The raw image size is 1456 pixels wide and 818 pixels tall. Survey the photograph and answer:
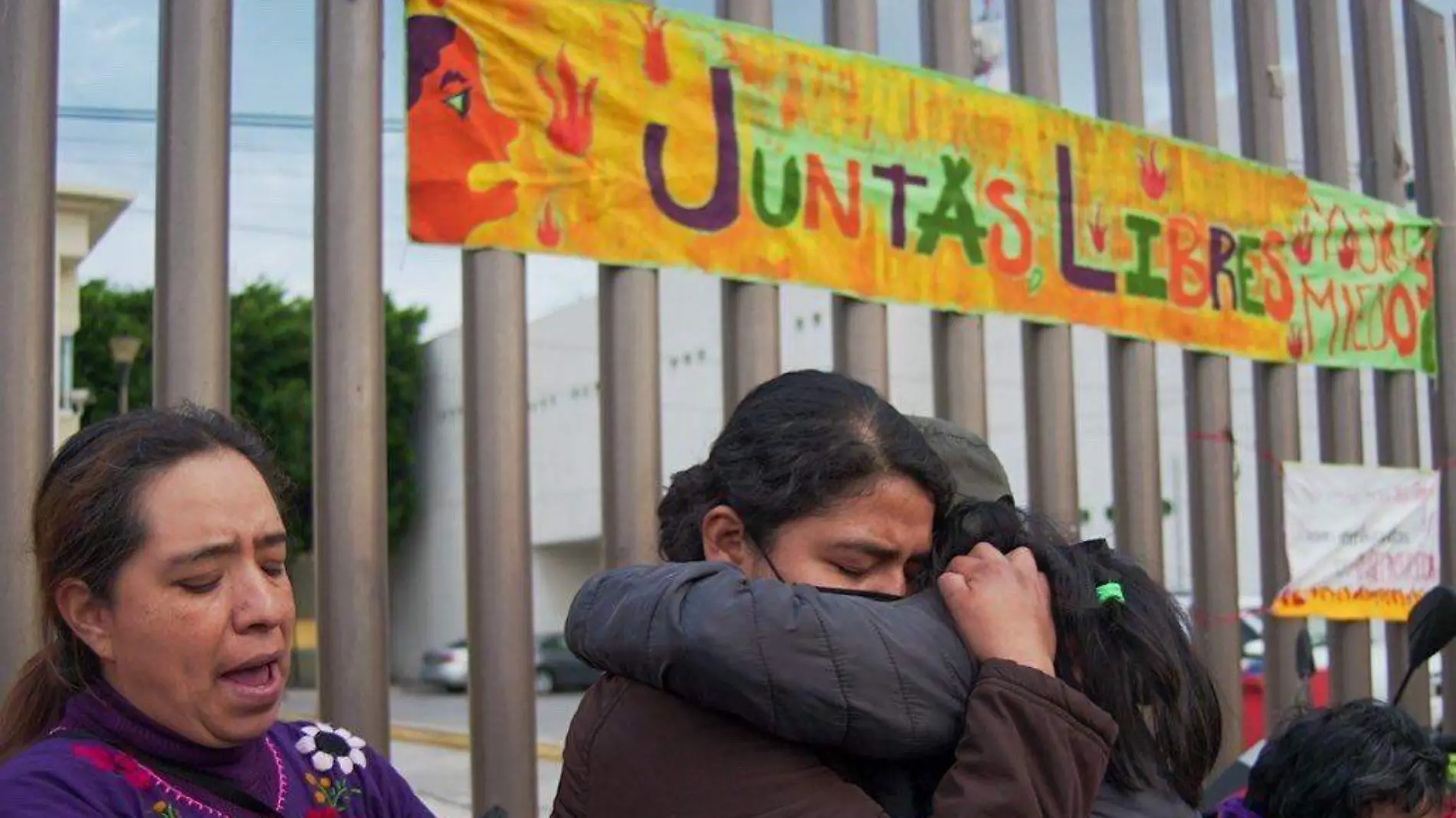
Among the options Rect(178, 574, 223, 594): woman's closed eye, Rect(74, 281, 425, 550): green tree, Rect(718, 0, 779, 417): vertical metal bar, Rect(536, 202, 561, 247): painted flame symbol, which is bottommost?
Rect(178, 574, 223, 594): woman's closed eye

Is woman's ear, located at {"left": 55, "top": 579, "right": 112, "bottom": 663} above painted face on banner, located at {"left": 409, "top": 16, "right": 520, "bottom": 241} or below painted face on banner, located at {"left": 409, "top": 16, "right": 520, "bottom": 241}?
below

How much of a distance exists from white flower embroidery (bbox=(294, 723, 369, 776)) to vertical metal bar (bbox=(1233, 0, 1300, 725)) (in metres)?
3.68

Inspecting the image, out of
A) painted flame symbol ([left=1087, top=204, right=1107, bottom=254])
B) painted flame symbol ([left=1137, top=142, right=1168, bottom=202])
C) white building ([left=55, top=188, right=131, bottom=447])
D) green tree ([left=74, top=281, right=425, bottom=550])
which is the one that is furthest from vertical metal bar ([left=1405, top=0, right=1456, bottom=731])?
green tree ([left=74, top=281, right=425, bottom=550])

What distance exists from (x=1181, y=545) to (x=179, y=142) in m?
12.9

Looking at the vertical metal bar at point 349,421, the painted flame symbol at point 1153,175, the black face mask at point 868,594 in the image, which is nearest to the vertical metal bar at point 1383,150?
the painted flame symbol at point 1153,175

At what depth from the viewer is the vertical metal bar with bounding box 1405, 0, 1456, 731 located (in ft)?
17.6

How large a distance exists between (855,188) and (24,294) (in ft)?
6.32

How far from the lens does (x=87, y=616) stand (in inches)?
60.2

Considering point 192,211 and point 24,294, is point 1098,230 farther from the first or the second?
point 24,294

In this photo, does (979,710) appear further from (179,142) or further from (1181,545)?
(1181,545)

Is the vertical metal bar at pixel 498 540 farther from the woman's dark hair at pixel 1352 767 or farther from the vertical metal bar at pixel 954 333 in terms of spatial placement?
the woman's dark hair at pixel 1352 767

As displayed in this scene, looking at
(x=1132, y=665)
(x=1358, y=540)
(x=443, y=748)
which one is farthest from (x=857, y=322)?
(x=443, y=748)

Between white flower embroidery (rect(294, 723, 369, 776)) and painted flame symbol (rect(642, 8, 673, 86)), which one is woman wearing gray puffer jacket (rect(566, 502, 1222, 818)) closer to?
white flower embroidery (rect(294, 723, 369, 776))

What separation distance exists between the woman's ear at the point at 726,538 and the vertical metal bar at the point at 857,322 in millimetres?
2298
